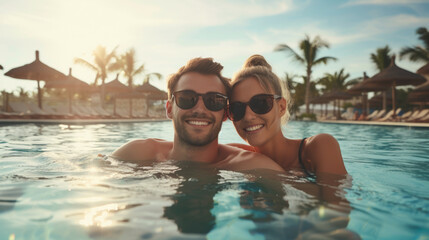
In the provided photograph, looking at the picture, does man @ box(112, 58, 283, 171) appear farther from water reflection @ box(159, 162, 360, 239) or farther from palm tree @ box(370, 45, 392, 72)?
palm tree @ box(370, 45, 392, 72)

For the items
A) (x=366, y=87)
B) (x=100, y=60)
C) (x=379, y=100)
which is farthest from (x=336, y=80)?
(x=100, y=60)

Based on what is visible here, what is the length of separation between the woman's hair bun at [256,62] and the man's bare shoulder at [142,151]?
138 centimetres

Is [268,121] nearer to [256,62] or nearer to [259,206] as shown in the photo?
[256,62]

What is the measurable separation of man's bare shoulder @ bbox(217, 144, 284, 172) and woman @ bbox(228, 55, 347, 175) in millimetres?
151

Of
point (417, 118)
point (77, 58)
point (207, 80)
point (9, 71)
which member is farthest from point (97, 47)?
point (207, 80)

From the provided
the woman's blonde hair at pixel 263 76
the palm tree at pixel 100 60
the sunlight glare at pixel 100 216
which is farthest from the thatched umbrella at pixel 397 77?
the palm tree at pixel 100 60

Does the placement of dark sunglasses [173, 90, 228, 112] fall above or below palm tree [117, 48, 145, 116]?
below

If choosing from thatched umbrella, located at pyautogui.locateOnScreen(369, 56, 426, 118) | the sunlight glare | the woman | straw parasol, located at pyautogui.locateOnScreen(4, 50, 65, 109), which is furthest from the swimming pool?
straw parasol, located at pyautogui.locateOnScreen(4, 50, 65, 109)

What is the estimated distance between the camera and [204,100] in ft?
8.50

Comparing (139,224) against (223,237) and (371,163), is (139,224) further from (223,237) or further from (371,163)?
(371,163)

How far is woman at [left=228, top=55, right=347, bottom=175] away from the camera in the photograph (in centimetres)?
248

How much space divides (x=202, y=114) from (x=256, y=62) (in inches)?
33.5

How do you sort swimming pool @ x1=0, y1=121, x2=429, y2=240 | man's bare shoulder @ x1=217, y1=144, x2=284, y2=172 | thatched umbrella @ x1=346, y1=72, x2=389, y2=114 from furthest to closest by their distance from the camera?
thatched umbrella @ x1=346, y1=72, x2=389, y2=114 → man's bare shoulder @ x1=217, y1=144, x2=284, y2=172 → swimming pool @ x1=0, y1=121, x2=429, y2=240

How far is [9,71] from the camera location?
15445mm
